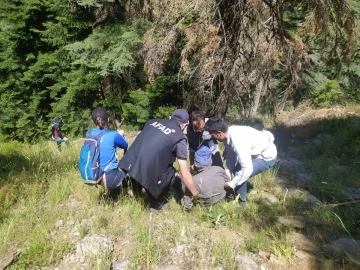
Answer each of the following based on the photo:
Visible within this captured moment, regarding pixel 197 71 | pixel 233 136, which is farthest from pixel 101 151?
pixel 197 71

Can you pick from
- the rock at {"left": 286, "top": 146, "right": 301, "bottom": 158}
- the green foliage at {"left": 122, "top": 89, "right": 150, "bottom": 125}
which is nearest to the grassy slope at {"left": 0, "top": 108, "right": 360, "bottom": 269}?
the rock at {"left": 286, "top": 146, "right": 301, "bottom": 158}

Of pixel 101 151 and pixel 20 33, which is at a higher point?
pixel 101 151

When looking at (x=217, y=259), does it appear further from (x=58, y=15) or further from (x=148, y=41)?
(x=58, y=15)

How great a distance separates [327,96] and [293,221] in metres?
10.8

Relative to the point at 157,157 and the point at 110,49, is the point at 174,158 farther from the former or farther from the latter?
the point at 110,49

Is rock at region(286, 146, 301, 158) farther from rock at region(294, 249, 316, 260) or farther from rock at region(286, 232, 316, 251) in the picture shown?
rock at region(294, 249, 316, 260)

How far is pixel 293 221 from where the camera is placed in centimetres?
365

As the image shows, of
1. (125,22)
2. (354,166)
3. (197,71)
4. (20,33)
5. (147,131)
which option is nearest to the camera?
(147,131)

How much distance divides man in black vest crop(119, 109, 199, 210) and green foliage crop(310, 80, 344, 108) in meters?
10.7

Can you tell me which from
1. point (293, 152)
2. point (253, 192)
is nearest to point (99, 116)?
point (253, 192)

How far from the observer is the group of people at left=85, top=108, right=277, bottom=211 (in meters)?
3.72

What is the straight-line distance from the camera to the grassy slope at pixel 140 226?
→ 3.06 metres

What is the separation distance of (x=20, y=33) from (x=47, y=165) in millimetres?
14282

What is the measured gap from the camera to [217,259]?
305 cm
